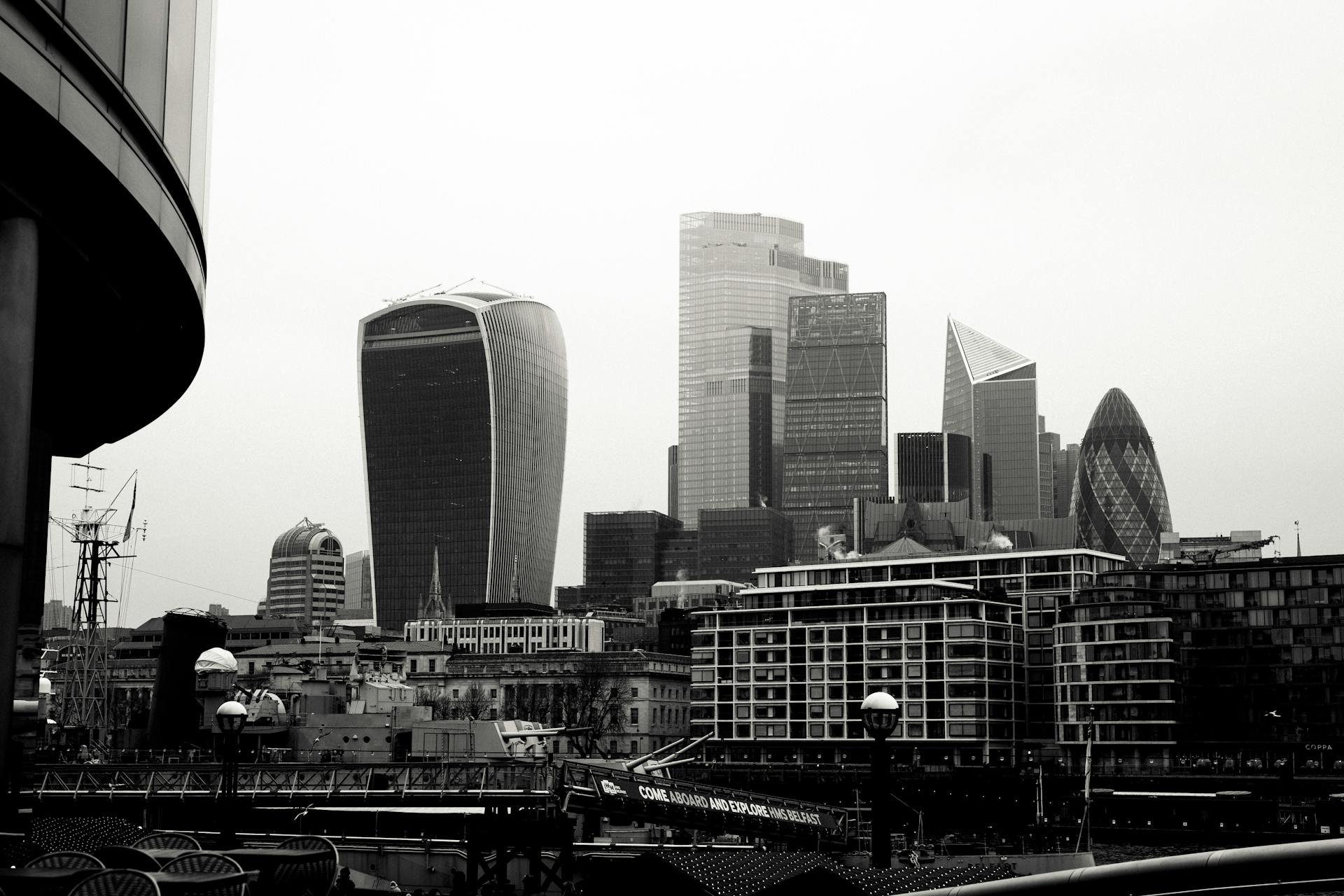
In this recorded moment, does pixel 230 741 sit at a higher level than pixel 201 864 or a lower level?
higher

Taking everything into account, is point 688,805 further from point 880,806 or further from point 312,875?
point 312,875

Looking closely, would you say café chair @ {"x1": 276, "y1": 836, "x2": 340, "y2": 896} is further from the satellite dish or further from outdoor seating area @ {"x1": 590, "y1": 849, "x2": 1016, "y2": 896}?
the satellite dish

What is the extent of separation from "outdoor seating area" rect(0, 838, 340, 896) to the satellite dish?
189 ft

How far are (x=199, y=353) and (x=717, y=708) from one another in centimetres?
13662

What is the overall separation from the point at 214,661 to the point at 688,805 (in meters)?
29.1

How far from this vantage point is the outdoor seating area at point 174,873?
1627cm

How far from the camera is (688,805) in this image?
59.9 metres

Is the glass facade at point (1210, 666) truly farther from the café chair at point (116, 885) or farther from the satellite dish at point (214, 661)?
the café chair at point (116, 885)

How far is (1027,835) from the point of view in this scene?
12594cm

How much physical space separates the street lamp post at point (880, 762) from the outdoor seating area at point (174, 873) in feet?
33.9

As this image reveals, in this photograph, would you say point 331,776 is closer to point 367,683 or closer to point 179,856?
point 367,683

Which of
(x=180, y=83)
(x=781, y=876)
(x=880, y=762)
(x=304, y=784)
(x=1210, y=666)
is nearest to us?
(x=781, y=876)

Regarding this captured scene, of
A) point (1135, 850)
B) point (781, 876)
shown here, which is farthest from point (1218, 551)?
point (781, 876)

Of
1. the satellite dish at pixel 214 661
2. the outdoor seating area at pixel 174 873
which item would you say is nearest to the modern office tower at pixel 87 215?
the outdoor seating area at pixel 174 873
